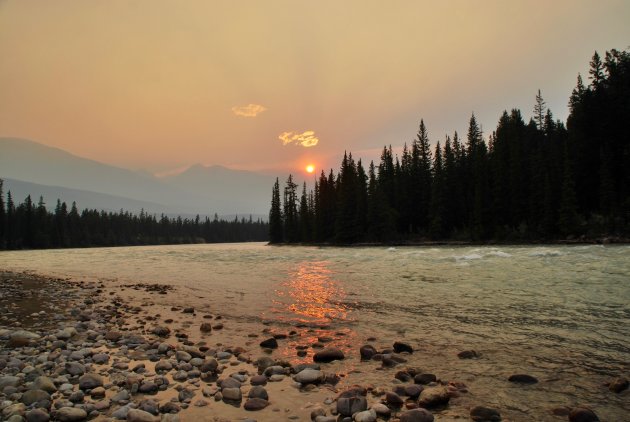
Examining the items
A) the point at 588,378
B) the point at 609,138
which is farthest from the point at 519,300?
the point at 609,138

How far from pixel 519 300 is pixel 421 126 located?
96.0m

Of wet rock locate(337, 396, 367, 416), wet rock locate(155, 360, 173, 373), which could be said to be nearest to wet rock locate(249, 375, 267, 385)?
wet rock locate(337, 396, 367, 416)

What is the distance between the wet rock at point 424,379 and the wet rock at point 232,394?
3.11m

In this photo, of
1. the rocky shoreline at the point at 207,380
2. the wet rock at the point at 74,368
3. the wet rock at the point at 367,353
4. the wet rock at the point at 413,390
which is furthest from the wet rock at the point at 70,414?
the wet rock at the point at 367,353

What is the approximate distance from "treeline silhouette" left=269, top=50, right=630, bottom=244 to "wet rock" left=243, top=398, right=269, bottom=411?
198 feet

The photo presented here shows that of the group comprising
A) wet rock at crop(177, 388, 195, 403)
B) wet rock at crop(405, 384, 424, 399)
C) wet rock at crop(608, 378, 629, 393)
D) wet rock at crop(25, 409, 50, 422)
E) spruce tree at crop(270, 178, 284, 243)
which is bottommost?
wet rock at crop(177, 388, 195, 403)

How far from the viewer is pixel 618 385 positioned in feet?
19.0

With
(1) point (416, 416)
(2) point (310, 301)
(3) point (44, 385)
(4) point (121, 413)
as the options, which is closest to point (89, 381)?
(3) point (44, 385)

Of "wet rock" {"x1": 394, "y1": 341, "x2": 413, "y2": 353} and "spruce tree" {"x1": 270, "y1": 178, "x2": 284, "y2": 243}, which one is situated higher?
"spruce tree" {"x1": 270, "y1": 178, "x2": 284, "y2": 243}

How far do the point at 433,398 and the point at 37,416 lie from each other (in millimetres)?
5805

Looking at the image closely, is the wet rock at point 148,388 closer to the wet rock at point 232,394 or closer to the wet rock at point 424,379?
the wet rock at point 232,394

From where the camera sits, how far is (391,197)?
324ft

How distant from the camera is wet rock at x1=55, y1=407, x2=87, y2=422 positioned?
5227 millimetres

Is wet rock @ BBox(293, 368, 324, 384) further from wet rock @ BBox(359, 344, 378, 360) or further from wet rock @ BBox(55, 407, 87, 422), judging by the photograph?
wet rock @ BBox(55, 407, 87, 422)
